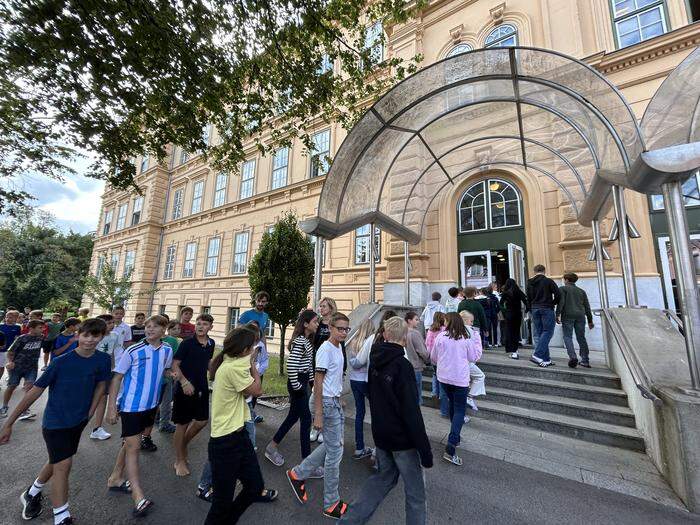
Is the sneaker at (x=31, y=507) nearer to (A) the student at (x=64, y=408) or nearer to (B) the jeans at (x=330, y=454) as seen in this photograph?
(A) the student at (x=64, y=408)

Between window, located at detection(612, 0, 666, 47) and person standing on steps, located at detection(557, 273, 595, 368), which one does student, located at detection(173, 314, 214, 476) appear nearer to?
person standing on steps, located at detection(557, 273, 595, 368)

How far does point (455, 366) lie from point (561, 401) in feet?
7.65

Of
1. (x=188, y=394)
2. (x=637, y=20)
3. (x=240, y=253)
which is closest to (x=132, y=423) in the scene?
(x=188, y=394)

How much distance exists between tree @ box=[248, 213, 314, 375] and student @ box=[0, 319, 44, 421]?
4.65 meters

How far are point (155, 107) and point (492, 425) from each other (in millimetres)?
8688

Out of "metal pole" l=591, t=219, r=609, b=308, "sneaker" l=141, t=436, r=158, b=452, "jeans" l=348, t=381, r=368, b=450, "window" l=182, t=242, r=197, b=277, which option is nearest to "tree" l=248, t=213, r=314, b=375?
"sneaker" l=141, t=436, r=158, b=452

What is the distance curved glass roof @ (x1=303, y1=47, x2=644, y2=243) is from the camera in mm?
4715

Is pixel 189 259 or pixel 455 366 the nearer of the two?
pixel 455 366

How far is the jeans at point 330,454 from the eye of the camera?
9.46 ft

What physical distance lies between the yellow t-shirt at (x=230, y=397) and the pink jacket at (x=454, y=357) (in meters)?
2.64

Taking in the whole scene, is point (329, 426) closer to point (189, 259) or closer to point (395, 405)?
point (395, 405)

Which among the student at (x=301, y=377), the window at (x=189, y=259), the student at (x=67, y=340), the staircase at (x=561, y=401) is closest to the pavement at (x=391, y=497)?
the student at (x=301, y=377)

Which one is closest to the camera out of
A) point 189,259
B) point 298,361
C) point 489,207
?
point 298,361

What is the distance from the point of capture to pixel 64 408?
9.21ft
